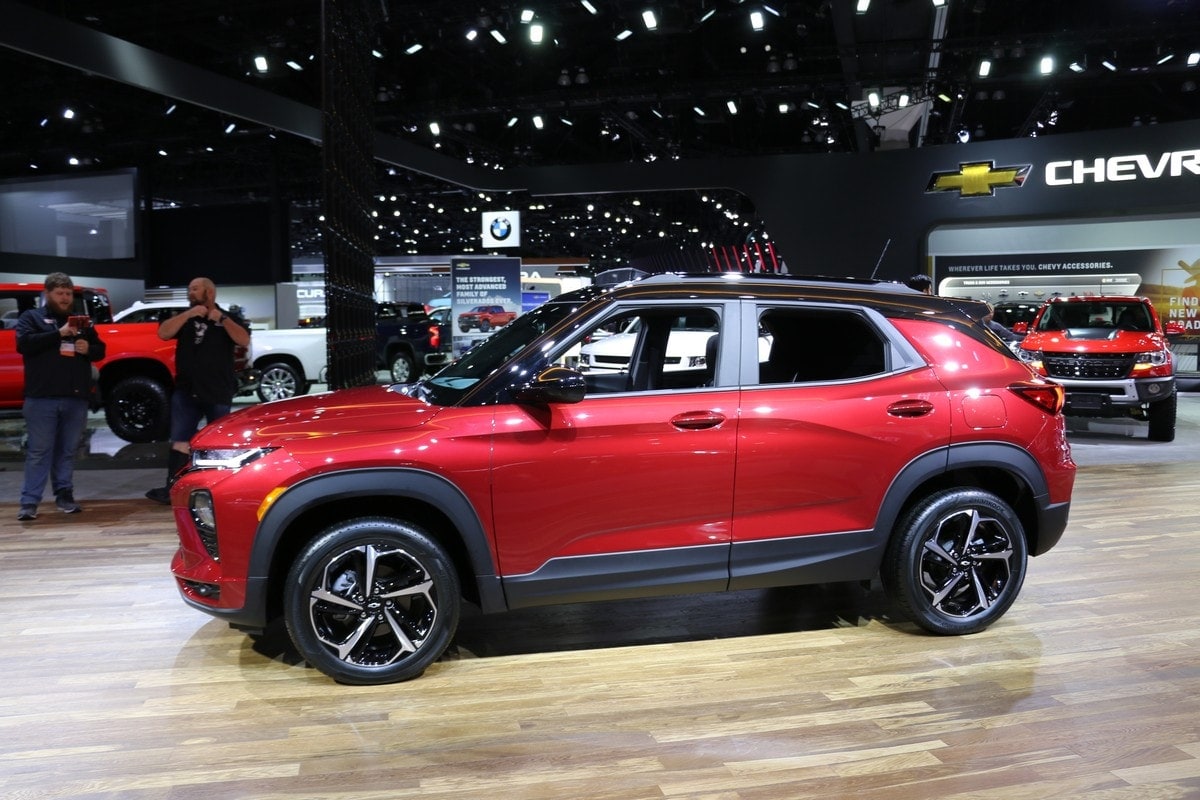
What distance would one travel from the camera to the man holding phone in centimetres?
629

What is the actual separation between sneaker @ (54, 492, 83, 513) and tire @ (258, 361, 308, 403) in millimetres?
6546

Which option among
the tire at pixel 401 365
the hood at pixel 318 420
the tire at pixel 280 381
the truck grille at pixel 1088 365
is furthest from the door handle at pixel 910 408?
the tire at pixel 401 365

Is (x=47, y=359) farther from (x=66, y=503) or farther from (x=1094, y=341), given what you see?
(x=1094, y=341)

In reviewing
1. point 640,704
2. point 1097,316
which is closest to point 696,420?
point 640,704

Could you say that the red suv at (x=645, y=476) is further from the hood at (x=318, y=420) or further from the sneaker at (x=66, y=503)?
the sneaker at (x=66, y=503)

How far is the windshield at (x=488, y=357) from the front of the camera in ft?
12.3

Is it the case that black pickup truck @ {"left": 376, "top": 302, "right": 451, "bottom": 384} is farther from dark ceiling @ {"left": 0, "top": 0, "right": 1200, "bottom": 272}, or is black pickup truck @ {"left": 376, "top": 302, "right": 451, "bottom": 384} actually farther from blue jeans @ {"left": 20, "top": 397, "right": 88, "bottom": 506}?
blue jeans @ {"left": 20, "top": 397, "right": 88, "bottom": 506}

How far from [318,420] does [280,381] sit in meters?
10.4

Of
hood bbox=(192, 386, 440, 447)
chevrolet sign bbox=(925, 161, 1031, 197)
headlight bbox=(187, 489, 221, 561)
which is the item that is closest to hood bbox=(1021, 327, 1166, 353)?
chevrolet sign bbox=(925, 161, 1031, 197)

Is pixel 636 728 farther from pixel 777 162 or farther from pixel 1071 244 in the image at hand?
pixel 1071 244

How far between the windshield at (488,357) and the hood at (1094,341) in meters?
8.37

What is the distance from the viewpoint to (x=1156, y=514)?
21.6 ft

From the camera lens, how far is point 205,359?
6.50 m

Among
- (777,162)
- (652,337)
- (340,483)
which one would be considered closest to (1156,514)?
Answer: (652,337)
